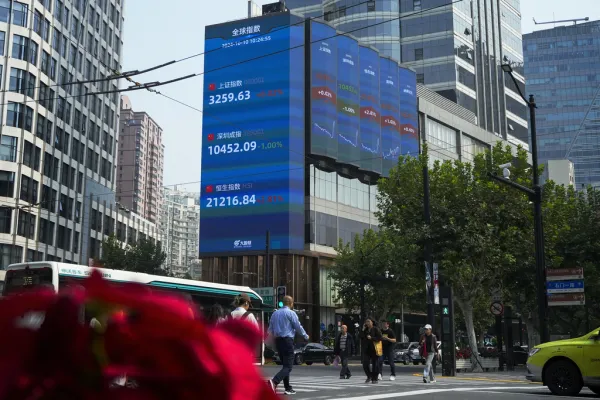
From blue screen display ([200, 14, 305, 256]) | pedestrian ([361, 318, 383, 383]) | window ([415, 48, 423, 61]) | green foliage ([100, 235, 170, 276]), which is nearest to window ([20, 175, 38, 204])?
green foliage ([100, 235, 170, 276])

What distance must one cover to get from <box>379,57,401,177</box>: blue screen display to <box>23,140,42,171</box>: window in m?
29.0

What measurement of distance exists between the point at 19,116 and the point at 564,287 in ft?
144

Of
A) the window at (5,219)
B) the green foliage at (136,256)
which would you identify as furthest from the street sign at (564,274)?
the window at (5,219)

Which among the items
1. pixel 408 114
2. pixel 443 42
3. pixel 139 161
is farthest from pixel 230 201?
pixel 139 161

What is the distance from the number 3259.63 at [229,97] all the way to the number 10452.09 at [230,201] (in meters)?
7.88

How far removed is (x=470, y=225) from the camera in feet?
90.3

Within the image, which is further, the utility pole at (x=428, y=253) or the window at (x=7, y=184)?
the window at (x=7, y=184)

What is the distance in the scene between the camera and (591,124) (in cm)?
14275

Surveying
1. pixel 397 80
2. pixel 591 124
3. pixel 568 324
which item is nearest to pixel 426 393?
pixel 568 324

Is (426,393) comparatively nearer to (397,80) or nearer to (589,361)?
(589,361)

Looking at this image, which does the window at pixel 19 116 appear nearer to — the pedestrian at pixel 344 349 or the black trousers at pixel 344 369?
the pedestrian at pixel 344 349

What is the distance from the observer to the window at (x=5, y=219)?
48.6 meters

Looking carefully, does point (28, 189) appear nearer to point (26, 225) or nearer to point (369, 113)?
point (26, 225)

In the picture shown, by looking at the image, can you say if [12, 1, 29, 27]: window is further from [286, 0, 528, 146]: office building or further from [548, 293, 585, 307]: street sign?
[548, 293, 585, 307]: street sign
